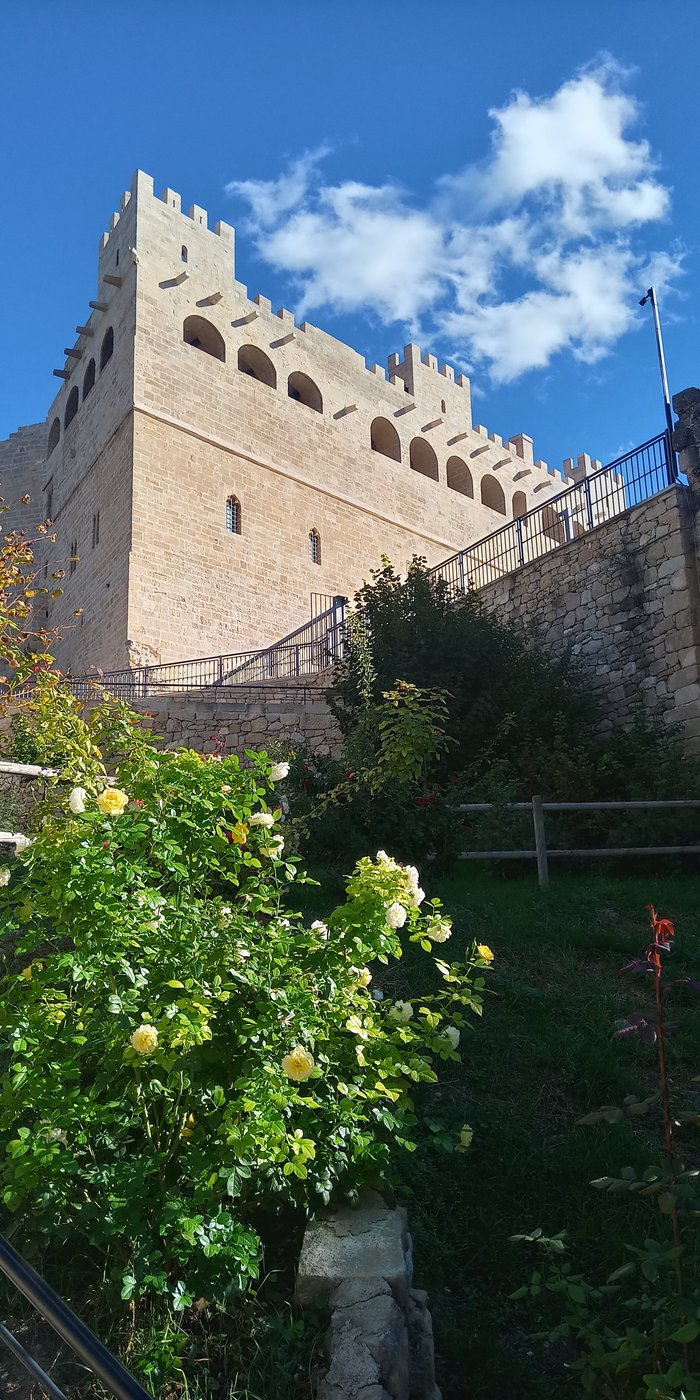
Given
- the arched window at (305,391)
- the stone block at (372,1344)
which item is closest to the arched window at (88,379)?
the arched window at (305,391)

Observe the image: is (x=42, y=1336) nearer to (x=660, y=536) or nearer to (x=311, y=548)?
(x=660, y=536)

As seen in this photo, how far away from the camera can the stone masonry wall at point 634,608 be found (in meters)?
11.4

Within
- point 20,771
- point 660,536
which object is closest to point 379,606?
point 660,536

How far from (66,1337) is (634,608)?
11.6m

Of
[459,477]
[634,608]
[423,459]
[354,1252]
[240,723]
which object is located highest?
[423,459]

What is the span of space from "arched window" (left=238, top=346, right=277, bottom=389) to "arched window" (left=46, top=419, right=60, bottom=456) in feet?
21.5

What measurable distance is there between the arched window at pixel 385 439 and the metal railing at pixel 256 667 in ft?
39.3

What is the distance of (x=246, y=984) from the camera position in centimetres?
288

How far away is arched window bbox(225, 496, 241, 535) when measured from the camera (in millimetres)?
23844

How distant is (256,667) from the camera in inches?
739

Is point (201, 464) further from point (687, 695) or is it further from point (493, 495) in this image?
point (687, 695)

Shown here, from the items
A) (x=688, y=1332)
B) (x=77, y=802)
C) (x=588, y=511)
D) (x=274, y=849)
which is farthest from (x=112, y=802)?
(x=588, y=511)

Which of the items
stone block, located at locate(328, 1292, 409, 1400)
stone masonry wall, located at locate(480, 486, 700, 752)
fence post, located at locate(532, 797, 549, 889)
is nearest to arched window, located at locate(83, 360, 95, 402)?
stone masonry wall, located at locate(480, 486, 700, 752)

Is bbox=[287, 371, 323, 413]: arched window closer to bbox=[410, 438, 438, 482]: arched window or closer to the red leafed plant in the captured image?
bbox=[410, 438, 438, 482]: arched window
